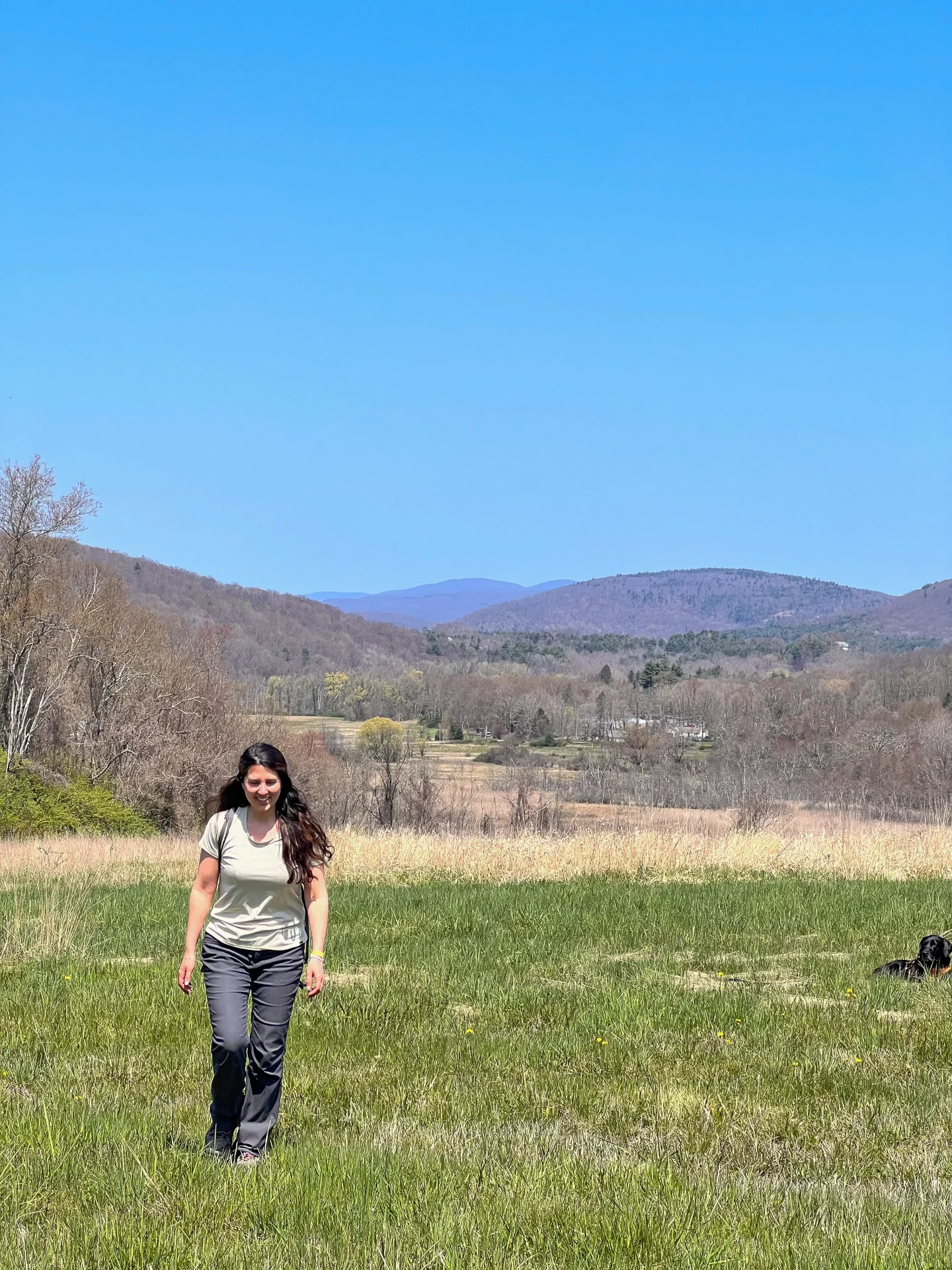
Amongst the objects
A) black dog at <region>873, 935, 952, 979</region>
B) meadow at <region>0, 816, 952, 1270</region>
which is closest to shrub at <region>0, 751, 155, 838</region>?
meadow at <region>0, 816, 952, 1270</region>

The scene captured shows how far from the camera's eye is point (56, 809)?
3878 cm

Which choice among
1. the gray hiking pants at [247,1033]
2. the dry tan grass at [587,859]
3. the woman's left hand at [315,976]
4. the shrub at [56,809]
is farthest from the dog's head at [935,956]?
the shrub at [56,809]

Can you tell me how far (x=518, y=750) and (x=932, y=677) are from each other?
45.5 meters

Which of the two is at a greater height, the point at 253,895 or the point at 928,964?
the point at 253,895

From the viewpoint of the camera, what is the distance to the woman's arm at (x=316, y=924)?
5664mm

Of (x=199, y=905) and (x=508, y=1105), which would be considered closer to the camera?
(x=199, y=905)

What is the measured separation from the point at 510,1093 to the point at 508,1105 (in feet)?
0.70

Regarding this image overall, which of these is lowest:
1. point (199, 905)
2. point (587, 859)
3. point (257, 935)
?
point (587, 859)

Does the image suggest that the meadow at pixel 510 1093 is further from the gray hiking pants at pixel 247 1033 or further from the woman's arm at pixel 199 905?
the woman's arm at pixel 199 905

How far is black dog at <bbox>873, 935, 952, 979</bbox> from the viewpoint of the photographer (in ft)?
34.8

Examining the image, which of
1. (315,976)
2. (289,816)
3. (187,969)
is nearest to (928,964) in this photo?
(315,976)

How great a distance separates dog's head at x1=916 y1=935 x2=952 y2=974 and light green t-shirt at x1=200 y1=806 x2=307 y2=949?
697 cm

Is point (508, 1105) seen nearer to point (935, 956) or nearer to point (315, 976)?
point (315, 976)

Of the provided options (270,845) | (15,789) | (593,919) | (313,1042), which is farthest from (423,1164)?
(15,789)
